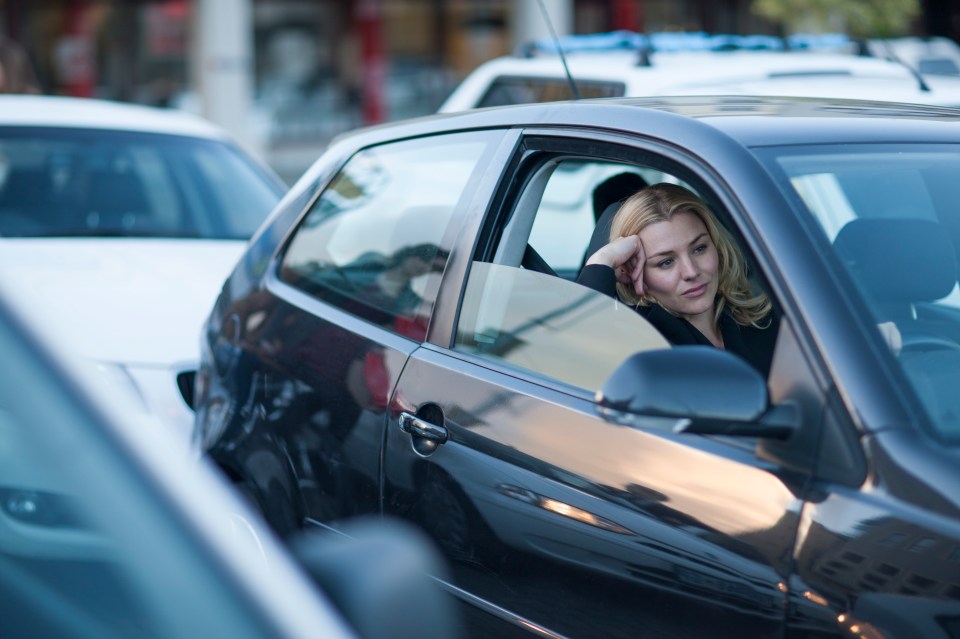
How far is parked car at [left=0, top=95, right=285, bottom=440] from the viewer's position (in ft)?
16.1

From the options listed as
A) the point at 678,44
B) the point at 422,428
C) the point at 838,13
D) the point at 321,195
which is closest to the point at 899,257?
the point at 422,428

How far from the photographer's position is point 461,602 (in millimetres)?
2613

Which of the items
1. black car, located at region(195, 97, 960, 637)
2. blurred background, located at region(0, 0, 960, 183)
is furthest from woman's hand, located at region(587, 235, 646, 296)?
blurred background, located at region(0, 0, 960, 183)

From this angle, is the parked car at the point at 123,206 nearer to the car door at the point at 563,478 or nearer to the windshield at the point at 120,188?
the windshield at the point at 120,188

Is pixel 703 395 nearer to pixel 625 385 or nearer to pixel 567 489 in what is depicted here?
pixel 625 385

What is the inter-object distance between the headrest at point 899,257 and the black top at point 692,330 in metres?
0.40

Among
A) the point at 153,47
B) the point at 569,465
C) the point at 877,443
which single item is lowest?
the point at 153,47

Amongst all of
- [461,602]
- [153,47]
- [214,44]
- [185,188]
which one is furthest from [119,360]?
[153,47]

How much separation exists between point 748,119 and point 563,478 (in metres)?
0.77

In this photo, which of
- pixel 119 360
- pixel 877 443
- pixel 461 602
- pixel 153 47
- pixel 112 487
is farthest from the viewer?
pixel 153 47

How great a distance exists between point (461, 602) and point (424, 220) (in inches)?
36.1

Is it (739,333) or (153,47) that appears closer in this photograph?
(739,333)

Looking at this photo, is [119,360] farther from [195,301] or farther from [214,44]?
[214,44]

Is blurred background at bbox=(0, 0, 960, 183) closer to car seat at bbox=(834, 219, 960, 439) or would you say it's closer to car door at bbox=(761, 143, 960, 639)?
car seat at bbox=(834, 219, 960, 439)
